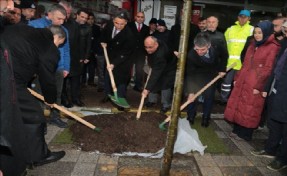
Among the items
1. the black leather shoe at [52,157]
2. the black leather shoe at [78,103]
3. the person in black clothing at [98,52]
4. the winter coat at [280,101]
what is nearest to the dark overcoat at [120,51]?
the black leather shoe at [78,103]

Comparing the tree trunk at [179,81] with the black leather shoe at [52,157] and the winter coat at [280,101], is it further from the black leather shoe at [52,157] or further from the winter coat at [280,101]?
the winter coat at [280,101]

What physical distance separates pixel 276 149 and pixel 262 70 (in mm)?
1229

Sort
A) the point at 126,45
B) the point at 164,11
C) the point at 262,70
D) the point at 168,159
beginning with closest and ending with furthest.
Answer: the point at 168,159, the point at 262,70, the point at 126,45, the point at 164,11

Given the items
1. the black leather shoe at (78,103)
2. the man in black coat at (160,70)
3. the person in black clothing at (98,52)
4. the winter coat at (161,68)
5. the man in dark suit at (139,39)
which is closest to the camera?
the man in black coat at (160,70)

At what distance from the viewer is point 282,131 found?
4.67m

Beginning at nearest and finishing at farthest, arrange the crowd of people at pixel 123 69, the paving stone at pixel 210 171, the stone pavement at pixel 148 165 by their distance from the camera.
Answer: the crowd of people at pixel 123 69 → the stone pavement at pixel 148 165 → the paving stone at pixel 210 171

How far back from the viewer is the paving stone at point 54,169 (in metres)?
3.96

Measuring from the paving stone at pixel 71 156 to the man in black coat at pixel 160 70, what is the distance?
1.75 m

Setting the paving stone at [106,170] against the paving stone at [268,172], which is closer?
the paving stone at [106,170]

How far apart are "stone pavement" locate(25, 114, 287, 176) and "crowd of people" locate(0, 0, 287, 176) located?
19 centimetres

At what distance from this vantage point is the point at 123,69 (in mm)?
6711

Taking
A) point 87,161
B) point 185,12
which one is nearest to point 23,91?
point 87,161

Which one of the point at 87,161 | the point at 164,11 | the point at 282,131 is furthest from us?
the point at 164,11

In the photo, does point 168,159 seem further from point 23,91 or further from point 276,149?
point 276,149
